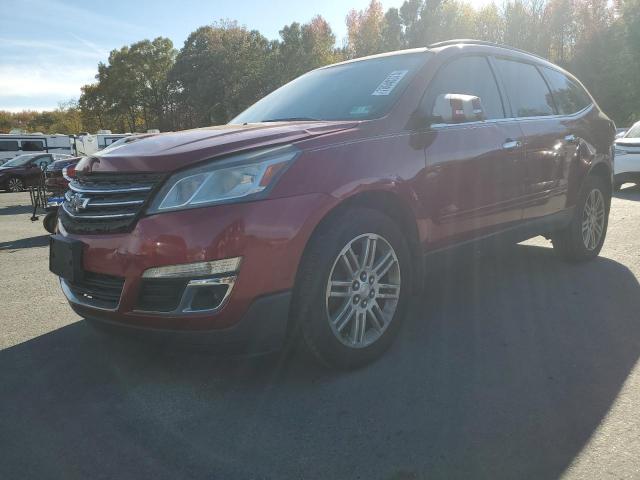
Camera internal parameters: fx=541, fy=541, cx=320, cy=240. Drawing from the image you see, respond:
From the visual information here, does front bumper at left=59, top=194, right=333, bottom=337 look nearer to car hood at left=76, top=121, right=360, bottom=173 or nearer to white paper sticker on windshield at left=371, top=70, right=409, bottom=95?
car hood at left=76, top=121, right=360, bottom=173

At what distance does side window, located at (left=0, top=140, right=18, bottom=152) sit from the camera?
28453 millimetres

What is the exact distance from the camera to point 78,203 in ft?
9.23

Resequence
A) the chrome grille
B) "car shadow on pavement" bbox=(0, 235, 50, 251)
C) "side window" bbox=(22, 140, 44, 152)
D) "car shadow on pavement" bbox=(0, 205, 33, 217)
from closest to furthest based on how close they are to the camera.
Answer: the chrome grille, "car shadow on pavement" bbox=(0, 235, 50, 251), "car shadow on pavement" bbox=(0, 205, 33, 217), "side window" bbox=(22, 140, 44, 152)

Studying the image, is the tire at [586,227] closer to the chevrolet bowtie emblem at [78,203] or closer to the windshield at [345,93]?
the windshield at [345,93]

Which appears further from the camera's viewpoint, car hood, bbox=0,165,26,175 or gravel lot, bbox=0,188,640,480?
car hood, bbox=0,165,26,175

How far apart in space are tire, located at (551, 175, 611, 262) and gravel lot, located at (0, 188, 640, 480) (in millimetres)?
1016

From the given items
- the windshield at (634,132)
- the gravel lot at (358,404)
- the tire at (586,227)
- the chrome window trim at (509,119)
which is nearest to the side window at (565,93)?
the chrome window trim at (509,119)

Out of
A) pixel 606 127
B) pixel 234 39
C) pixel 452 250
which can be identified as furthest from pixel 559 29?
pixel 452 250

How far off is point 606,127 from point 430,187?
309cm

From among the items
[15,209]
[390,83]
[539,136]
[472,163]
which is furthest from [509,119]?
[15,209]

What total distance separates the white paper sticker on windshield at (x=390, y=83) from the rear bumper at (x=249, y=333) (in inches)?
60.3

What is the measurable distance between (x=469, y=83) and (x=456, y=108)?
0.62 m

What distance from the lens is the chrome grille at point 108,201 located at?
8.32 ft

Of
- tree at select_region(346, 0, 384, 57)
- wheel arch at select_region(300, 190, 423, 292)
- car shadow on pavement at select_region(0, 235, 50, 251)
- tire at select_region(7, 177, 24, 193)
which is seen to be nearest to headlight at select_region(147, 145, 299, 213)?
wheel arch at select_region(300, 190, 423, 292)
